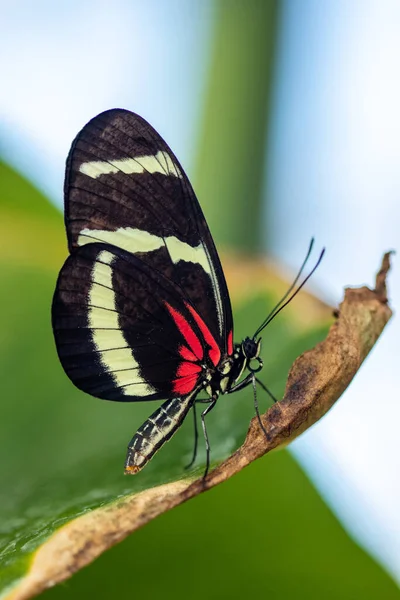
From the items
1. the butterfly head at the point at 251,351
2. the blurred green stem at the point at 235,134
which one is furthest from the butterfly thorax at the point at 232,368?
the blurred green stem at the point at 235,134

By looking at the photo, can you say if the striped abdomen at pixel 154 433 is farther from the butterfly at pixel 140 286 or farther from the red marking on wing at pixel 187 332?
the red marking on wing at pixel 187 332

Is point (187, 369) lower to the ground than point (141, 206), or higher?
lower

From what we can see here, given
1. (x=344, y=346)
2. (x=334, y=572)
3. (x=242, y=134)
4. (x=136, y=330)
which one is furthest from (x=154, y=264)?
(x=334, y=572)

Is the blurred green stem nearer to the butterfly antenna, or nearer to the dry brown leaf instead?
the butterfly antenna

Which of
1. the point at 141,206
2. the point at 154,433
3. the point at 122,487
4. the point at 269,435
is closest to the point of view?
the point at 269,435

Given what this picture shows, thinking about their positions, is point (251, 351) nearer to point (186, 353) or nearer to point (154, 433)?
point (186, 353)

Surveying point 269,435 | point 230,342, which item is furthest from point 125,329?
point 269,435
